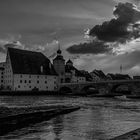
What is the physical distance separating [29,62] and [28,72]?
491 centimetres

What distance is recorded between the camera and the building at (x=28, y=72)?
3981 inches

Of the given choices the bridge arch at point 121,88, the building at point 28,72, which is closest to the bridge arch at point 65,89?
the building at point 28,72

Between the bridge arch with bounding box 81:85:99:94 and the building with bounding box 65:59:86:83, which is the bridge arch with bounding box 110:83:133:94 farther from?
the building with bounding box 65:59:86:83

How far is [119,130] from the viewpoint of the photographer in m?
19.0

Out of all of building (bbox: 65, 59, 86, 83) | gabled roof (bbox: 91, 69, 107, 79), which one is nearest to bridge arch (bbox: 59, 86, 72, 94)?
building (bbox: 65, 59, 86, 83)

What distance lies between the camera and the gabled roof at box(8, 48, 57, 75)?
103 meters

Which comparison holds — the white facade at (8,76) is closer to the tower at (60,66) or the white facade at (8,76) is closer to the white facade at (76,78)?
the tower at (60,66)

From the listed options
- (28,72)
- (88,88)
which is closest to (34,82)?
(28,72)

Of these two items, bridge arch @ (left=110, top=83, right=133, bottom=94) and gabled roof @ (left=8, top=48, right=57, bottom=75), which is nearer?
bridge arch @ (left=110, top=83, right=133, bottom=94)

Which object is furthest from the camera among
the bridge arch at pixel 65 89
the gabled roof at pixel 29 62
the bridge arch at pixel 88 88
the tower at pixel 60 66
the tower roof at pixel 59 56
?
the tower roof at pixel 59 56

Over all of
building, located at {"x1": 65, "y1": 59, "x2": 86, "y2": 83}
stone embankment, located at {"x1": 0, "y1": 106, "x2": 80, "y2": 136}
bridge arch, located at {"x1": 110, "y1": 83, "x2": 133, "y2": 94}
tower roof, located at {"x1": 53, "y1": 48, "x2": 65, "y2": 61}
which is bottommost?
stone embankment, located at {"x1": 0, "y1": 106, "x2": 80, "y2": 136}

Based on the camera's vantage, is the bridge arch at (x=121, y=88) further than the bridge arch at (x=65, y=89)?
No

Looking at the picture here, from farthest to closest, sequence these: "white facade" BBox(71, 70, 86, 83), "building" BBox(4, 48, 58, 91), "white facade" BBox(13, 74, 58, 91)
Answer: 1. "white facade" BBox(71, 70, 86, 83)
2. "building" BBox(4, 48, 58, 91)
3. "white facade" BBox(13, 74, 58, 91)

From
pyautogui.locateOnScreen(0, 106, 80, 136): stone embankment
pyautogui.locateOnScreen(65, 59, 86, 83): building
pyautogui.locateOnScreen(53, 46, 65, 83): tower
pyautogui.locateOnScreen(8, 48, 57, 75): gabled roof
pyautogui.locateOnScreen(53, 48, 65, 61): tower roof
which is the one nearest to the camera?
pyautogui.locateOnScreen(0, 106, 80, 136): stone embankment
